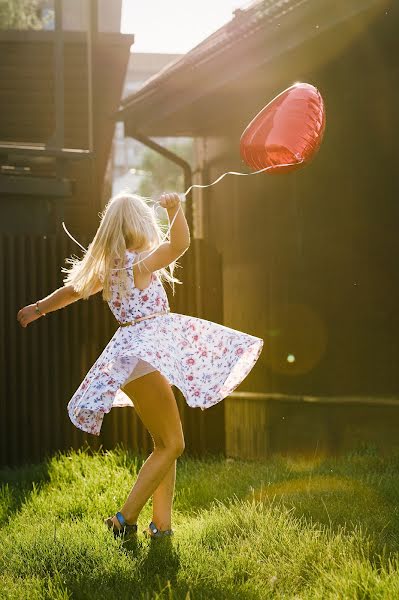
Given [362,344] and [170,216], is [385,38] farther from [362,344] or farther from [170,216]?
[170,216]

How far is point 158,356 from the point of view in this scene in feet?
15.0

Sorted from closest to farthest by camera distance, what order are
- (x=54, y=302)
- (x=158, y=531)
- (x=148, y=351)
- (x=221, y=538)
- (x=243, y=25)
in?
1. (x=221, y=538)
2. (x=148, y=351)
3. (x=158, y=531)
4. (x=54, y=302)
5. (x=243, y=25)

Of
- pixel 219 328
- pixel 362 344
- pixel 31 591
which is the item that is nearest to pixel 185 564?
pixel 31 591

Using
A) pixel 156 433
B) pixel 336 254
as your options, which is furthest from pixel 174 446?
pixel 336 254

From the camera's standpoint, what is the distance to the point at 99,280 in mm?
4883

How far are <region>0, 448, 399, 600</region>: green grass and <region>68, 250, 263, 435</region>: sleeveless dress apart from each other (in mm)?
607

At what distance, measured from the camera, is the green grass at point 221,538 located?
12.4 feet

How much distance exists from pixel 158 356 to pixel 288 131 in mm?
1597

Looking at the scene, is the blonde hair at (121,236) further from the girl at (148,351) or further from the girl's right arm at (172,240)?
the girl's right arm at (172,240)

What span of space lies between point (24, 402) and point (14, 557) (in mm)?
2924

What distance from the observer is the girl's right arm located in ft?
14.9

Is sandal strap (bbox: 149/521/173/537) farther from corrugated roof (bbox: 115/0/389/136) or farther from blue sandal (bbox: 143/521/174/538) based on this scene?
corrugated roof (bbox: 115/0/389/136)

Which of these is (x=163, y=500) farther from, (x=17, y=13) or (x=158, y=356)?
(x=17, y=13)

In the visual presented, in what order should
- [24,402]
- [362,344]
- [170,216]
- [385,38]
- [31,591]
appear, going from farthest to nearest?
[362,344]
[385,38]
[24,402]
[170,216]
[31,591]
